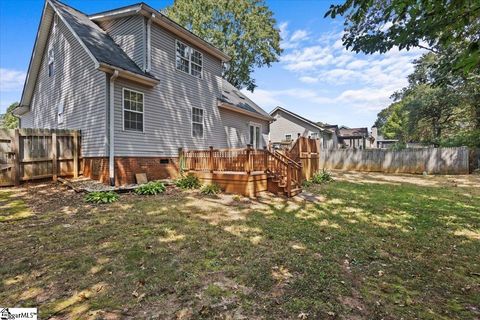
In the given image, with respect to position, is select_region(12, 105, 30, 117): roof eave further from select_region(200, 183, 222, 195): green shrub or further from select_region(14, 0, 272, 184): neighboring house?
select_region(200, 183, 222, 195): green shrub

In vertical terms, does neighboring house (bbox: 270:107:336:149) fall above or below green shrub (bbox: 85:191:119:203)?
above

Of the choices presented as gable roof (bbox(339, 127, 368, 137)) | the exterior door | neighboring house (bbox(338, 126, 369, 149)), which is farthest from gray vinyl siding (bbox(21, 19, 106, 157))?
gable roof (bbox(339, 127, 368, 137))

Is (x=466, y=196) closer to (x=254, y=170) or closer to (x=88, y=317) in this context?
(x=254, y=170)

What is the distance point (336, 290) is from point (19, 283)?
398cm

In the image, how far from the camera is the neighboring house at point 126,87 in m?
9.38

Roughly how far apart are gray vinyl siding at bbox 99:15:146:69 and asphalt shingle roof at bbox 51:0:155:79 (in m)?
0.20

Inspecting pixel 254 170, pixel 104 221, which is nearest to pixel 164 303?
pixel 104 221

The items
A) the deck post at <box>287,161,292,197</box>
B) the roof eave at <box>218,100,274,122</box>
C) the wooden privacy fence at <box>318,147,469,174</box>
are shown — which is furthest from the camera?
the wooden privacy fence at <box>318,147,469,174</box>

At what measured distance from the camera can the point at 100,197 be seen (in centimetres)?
738

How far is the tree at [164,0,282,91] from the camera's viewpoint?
23953 mm

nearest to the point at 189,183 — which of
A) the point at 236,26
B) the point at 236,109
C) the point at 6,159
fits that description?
the point at 6,159

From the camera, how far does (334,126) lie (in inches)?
1407

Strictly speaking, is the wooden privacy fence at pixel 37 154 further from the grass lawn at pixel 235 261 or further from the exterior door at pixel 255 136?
the exterior door at pixel 255 136

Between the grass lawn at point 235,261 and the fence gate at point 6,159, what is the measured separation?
1.54 metres
